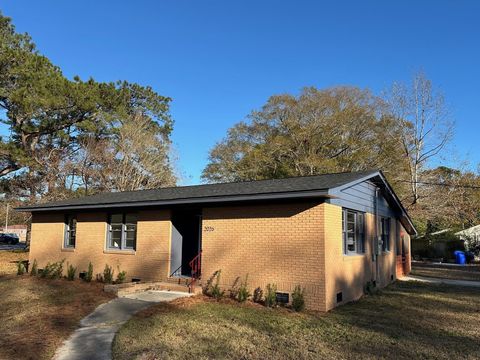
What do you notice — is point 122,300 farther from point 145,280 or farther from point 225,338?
point 225,338

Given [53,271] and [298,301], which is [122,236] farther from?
[298,301]

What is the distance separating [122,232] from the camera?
1423cm

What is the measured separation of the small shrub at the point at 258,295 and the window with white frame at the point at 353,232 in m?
2.76

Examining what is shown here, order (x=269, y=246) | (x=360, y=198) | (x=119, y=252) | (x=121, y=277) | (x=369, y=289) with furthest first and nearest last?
(x=119, y=252)
(x=121, y=277)
(x=369, y=289)
(x=360, y=198)
(x=269, y=246)

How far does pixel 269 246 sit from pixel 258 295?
1303mm

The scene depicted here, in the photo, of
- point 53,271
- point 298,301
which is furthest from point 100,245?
point 298,301

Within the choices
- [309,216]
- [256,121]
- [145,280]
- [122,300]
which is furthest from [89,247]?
[256,121]

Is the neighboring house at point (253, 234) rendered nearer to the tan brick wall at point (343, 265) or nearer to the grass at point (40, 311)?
the tan brick wall at point (343, 265)

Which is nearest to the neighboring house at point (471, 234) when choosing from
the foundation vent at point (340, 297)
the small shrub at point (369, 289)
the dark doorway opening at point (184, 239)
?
the small shrub at point (369, 289)

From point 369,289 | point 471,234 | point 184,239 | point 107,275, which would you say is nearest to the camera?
point 369,289

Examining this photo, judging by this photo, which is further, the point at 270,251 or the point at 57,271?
the point at 57,271

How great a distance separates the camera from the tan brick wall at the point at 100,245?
13.0m

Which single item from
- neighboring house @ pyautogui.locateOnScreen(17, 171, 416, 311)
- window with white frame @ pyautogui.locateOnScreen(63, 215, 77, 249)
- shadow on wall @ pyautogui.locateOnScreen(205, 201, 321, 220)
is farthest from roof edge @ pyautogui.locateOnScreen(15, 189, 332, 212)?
window with white frame @ pyautogui.locateOnScreen(63, 215, 77, 249)

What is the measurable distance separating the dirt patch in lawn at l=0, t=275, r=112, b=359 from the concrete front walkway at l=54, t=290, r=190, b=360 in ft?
0.68
